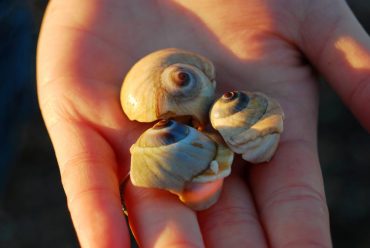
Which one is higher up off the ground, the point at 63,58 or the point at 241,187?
the point at 63,58

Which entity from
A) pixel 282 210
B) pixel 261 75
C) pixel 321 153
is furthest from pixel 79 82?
pixel 321 153

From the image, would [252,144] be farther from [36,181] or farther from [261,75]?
[36,181]

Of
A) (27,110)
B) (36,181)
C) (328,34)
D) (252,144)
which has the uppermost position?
(328,34)

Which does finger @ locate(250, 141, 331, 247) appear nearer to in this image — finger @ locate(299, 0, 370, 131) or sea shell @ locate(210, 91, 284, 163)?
sea shell @ locate(210, 91, 284, 163)

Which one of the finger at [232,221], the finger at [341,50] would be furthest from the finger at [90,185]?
the finger at [341,50]

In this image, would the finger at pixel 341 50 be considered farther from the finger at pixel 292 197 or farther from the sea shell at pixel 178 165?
the sea shell at pixel 178 165

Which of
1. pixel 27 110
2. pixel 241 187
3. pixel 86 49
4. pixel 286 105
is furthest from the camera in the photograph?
pixel 27 110

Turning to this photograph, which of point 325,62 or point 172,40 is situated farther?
point 172,40
